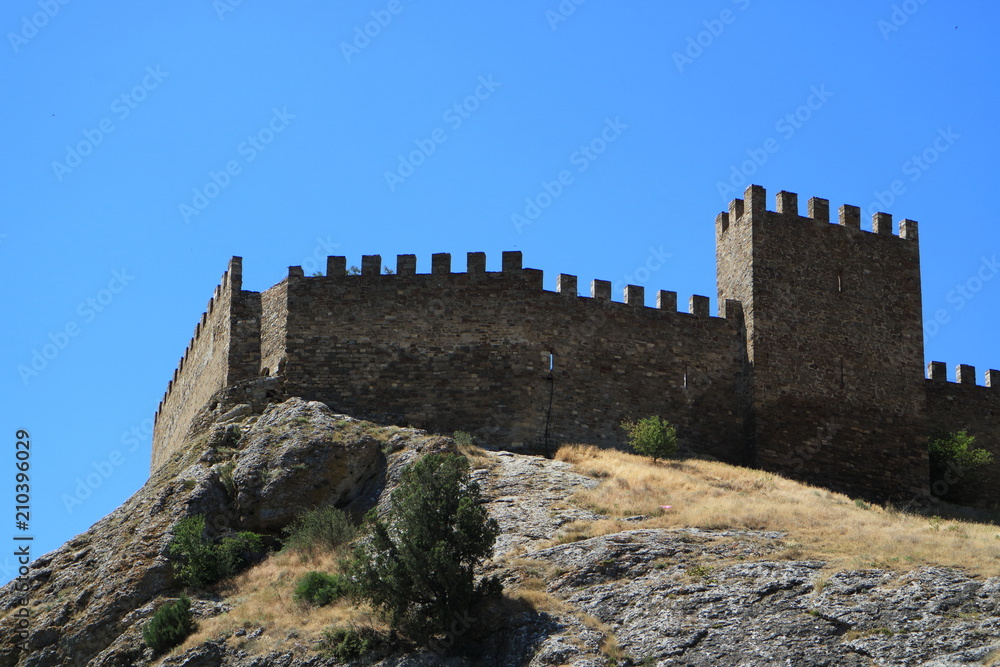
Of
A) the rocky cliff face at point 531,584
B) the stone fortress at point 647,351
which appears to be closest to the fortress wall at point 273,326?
the stone fortress at point 647,351

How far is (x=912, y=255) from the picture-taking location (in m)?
41.8

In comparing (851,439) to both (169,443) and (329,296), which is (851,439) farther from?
(169,443)

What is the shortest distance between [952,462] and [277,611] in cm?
2111

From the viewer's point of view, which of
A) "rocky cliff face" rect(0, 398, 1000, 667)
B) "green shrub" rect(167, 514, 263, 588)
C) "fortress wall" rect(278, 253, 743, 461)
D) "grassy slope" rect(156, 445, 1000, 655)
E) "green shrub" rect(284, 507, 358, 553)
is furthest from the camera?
"fortress wall" rect(278, 253, 743, 461)

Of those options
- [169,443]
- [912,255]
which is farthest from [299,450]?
[912,255]

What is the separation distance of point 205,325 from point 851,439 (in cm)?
1880

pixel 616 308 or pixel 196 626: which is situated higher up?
pixel 616 308

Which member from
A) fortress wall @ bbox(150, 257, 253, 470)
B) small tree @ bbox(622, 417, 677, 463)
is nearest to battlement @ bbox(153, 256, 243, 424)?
fortress wall @ bbox(150, 257, 253, 470)

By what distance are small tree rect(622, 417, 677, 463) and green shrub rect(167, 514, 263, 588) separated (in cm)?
981

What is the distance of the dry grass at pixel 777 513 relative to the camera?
88.8ft

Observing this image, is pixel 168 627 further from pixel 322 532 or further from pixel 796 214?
pixel 796 214

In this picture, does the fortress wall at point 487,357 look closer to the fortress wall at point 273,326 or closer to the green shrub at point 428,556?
the fortress wall at point 273,326

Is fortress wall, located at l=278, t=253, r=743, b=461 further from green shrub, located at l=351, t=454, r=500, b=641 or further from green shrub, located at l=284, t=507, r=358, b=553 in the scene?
green shrub, located at l=351, t=454, r=500, b=641

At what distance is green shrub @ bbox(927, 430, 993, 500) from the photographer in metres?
40.7
